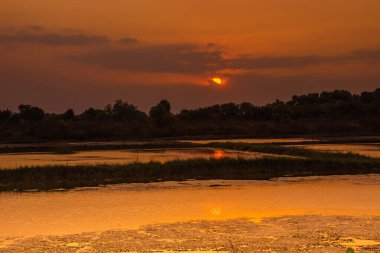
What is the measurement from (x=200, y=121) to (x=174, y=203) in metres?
42.2

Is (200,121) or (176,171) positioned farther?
(200,121)

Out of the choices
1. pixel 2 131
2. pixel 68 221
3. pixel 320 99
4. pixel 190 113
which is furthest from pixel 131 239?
pixel 320 99

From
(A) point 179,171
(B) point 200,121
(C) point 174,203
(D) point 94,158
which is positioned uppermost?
(B) point 200,121

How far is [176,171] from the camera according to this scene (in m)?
18.9

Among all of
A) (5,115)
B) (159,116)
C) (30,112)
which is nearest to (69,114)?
(30,112)

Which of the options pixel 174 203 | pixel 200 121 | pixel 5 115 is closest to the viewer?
pixel 174 203

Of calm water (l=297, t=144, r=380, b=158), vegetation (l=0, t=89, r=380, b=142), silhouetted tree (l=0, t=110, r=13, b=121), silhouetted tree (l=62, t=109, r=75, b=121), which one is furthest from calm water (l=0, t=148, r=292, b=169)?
silhouetted tree (l=62, t=109, r=75, b=121)

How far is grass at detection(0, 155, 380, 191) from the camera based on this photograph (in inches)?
664

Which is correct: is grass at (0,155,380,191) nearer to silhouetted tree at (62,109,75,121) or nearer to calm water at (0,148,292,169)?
calm water at (0,148,292,169)

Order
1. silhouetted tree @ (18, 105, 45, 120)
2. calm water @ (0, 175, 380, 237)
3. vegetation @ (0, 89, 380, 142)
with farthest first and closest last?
silhouetted tree @ (18, 105, 45, 120) → vegetation @ (0, 89, 380, 142) → calm water @ (0, 175, 380, 237)

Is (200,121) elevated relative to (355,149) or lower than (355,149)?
elevated

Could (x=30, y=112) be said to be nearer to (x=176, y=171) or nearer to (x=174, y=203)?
(x=176, y=171)

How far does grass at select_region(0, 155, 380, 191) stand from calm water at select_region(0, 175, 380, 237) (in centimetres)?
111

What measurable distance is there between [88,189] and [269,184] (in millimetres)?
5421
